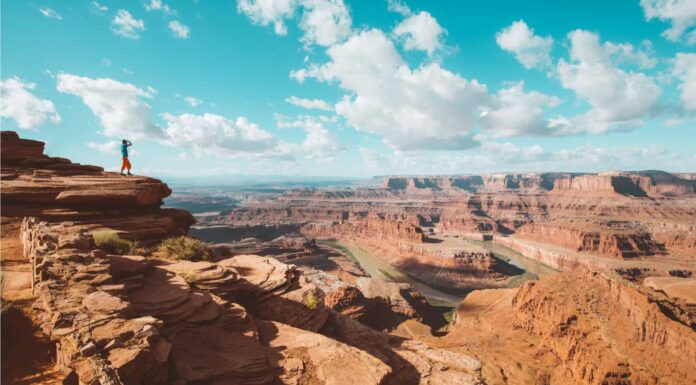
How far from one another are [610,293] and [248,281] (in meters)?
23.9

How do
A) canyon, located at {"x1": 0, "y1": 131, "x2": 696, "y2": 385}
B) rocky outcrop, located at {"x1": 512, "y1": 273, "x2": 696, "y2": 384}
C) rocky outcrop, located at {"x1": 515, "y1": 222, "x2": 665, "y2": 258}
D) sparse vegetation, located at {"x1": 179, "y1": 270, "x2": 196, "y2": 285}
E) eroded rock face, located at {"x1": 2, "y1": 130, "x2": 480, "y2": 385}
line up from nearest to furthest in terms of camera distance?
1. eroded rock face, located at {"x1": 2, "y1": 130, "x2": 480, "y2": 385}
2. canyon, located at {"x1": 0, "y1": 131, "x2": 696, "y2": 385}
3. sparse vegetation, located at {"x1": 179, "y1": 270, "x2": 196, "y2": 285}
4. rocky outcrop, located at {"x1": 512, "y1": 273, "x2": 696, "y2": 384}
5. rocky outcrop, located at {"x1": 515, "y1": 222, "x2": 665, "y2": 258}

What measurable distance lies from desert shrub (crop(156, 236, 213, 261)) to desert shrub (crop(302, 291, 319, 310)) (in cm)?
607

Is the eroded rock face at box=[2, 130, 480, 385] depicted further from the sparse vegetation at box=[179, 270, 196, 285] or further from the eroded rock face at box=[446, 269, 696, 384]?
the eroded rock face at box=[446, 269, 696, 384]

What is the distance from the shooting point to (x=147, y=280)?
9742 mm

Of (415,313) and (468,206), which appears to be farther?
(468,206)

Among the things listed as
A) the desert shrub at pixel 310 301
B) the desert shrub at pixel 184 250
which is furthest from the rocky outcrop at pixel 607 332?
the desert shrub at pixel 184 250

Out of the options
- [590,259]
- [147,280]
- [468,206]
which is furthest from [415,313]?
[468,206]

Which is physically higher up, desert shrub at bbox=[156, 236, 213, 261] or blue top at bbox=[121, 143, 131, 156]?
blue top at bbox=[121, 143, 131, 156]

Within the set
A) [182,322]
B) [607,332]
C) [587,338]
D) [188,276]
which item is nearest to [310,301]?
[188,276]

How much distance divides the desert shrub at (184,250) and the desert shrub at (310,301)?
6.07 meters

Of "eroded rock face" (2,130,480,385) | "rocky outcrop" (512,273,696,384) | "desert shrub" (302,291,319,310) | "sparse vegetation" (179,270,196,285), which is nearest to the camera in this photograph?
"eroded rock face" (2,130,480,385)

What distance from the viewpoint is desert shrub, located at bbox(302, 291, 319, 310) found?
13.4m

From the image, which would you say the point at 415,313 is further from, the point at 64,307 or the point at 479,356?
the point at 64,307

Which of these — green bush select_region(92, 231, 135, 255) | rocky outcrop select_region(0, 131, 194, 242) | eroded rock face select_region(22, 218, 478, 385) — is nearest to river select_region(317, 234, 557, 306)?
eroded rock face select_region(22, 218, 478, 385)
